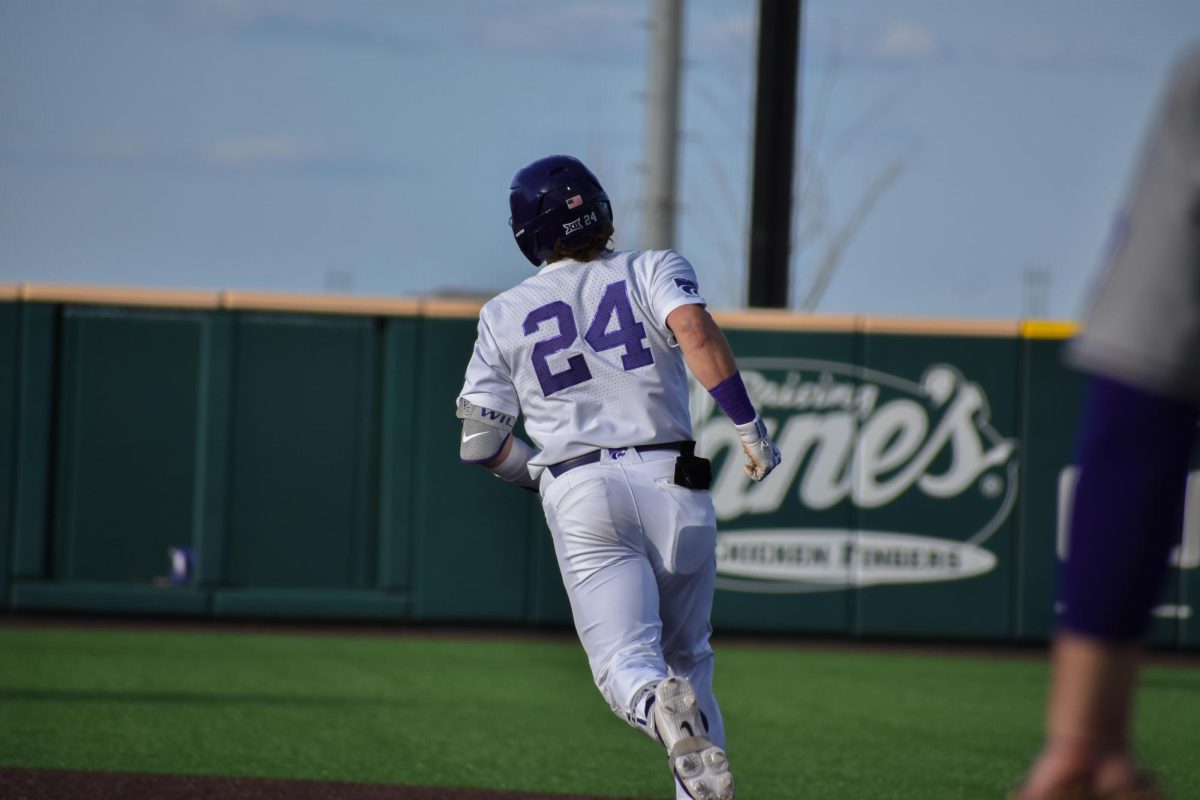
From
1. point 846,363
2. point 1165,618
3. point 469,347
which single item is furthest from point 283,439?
point 1165,618

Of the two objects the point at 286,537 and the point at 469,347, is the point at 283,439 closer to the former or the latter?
the point at 286,537

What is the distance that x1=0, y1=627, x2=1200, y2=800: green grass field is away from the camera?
6191 mm

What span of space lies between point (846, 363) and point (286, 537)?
164 inches

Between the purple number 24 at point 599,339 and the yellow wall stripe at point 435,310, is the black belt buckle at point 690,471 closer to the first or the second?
the purple number 24 at point 599,339

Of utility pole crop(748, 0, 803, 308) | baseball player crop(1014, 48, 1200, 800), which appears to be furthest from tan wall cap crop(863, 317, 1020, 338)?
baseball player crop(1014, 48, 1200, 800)

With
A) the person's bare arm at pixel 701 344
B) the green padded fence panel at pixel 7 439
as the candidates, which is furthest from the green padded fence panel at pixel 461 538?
the person's bare arm at pixel 701 344

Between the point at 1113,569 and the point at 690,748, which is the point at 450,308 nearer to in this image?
the point at 690,748

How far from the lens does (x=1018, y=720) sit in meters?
8.11

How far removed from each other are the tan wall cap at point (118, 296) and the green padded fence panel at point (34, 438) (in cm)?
9

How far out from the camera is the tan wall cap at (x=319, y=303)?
1141 cm

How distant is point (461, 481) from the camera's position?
11383mm

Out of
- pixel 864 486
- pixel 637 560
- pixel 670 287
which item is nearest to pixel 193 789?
pixel 637 560

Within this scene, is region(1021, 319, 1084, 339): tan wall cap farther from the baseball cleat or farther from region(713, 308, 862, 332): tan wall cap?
the baseball cleat

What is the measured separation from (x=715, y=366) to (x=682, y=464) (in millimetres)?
302
